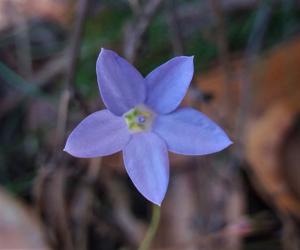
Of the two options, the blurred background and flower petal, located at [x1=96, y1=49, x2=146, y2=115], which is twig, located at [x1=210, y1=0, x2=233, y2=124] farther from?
flower petal, located at [x1=96, y1=49, x2=146, y2=115]

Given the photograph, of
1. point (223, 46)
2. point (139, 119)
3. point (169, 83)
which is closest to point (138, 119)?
point (139, 119)

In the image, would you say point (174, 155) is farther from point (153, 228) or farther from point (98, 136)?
point (98, 136)

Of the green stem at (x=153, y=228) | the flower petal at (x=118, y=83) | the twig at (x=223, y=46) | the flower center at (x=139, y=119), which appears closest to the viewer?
the flower petal at (x=118, y=83)

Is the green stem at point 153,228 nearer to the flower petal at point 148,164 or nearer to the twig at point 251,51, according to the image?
the flower petal at point 148,164

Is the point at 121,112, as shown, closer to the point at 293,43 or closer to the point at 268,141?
the point at 268,141

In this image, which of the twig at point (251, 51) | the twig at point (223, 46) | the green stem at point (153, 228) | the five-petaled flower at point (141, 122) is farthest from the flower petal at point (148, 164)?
the twig at point (251, 51)

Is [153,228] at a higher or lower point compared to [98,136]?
lower
